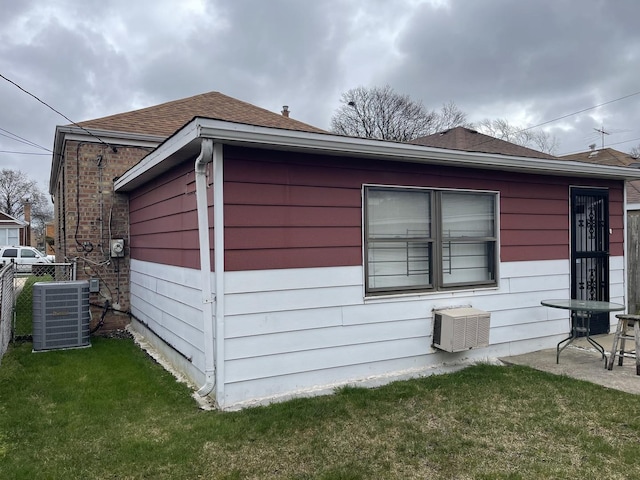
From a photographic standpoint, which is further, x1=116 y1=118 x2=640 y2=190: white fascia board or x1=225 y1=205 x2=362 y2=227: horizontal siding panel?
x1=225 y1=205 x2=362 y2=227: horizontal siding panel

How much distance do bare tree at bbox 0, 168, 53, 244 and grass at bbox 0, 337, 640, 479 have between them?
151ft

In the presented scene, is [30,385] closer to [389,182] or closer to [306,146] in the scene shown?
[306,146]

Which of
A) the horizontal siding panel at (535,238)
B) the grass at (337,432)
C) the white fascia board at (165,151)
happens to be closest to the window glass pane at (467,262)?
the horizontal siding panel at (535,238)

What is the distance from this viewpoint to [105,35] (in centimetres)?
1036

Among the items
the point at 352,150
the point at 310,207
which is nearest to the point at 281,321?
the point at 310,207

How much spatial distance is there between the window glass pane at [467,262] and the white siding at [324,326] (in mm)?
161

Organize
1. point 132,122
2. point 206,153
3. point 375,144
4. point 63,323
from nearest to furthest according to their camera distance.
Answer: point 206,153, point 375,144, point 63,323, point 132,122

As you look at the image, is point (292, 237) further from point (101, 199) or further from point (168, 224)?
point (101, 199)

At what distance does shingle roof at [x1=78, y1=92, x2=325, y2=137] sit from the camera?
7.36 m

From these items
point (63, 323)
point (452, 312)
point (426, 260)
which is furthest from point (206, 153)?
point (63, 323)

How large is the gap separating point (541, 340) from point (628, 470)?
3052 millimetres

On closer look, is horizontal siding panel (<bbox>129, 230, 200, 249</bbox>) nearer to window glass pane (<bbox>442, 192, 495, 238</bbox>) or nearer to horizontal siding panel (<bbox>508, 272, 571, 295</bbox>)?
window glass pane (<bbox>442, 192, 495, 238</bbox>)

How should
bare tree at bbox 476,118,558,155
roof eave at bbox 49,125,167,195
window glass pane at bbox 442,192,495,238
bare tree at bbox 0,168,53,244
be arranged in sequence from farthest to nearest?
bare tree at bbox 0,168,53,244
bare tree at bbox 476,118,558,155
roof eave at bbox 49,125,167,195
window glass pane at bbox 442,192,495,238

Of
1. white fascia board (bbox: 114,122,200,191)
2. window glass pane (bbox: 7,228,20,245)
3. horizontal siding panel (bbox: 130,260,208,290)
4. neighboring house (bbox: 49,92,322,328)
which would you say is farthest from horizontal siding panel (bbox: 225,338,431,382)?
window glass pane (bbox: 7,228,20,245)
